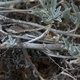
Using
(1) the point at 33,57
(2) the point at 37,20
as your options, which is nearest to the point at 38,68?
(1) the point at 33,57

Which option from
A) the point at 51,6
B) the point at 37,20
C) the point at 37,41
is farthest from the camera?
the point at 37,20

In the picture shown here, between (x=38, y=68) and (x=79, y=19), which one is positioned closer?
(x=79, y=19)

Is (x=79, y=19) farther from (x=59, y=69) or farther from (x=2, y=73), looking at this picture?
(x=2, y=73)

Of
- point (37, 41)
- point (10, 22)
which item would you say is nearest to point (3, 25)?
point (10, 22)

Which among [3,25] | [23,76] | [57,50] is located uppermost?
[3,25]

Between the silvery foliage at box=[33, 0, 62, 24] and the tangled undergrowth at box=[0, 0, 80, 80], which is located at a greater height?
the silvery foliage at box=[33, 0, 62, 24]

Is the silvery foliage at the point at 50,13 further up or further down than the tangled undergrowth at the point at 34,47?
further up

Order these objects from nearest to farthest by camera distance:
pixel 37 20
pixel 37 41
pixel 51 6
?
pixel 51 6 → pixel 37 41 → pixel 37 20

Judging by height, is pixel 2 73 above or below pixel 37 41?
below

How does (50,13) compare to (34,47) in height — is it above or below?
above
